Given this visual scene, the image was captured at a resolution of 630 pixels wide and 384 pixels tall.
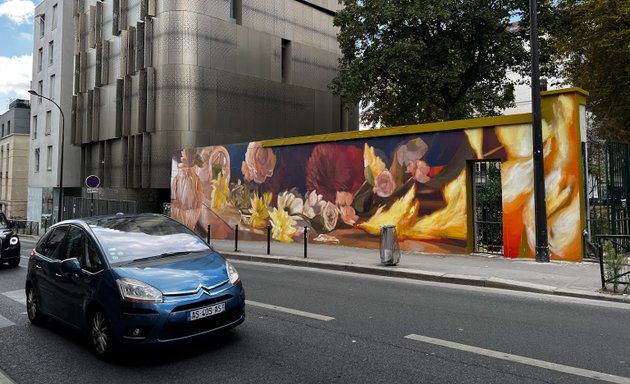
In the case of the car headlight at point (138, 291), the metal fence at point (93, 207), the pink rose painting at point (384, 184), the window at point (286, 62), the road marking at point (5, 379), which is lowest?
the road marking at point (5, 379)

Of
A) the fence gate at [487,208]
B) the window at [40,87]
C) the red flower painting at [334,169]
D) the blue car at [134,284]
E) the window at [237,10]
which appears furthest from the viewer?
the window at [40,87]

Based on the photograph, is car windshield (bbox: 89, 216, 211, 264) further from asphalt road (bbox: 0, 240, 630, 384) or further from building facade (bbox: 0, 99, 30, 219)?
building facade (bbox: 0, 99, 30, 219)

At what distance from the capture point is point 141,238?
5.84m

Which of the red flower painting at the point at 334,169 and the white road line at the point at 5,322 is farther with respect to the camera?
the red flower painting at the point at 334,169

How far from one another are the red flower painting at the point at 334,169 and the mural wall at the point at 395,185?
3 centimetres

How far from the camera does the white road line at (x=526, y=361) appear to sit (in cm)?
433

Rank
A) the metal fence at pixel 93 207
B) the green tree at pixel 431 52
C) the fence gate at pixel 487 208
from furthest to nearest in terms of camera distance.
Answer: the metal fence at pixel 93 207, the green tree at pixel 431 52, the fence gate at pixel 487 208

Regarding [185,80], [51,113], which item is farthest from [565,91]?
[51,113]

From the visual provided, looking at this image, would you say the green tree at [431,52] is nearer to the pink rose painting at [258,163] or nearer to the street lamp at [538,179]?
the pink rose painting at [258,163]

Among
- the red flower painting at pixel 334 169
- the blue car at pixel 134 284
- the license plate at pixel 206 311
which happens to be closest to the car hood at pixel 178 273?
the blue car at pixel 134 284

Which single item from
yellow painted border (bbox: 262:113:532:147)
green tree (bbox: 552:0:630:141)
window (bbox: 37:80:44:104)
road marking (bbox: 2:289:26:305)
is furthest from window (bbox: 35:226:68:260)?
window (bbox: 37:80:44:104)

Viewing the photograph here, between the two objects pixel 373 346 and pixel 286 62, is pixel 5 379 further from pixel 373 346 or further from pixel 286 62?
pixel 286 62

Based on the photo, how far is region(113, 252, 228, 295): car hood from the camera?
→ 15.8 feet

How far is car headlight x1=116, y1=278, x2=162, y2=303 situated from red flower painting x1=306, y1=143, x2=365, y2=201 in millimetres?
10982
